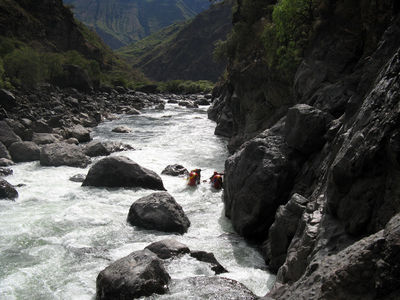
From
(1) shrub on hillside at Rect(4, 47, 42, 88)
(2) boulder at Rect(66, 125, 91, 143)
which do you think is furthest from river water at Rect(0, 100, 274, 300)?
(1) shrub on hillside at Rect(4, 47, 42, 88)

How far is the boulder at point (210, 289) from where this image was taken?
9.02m

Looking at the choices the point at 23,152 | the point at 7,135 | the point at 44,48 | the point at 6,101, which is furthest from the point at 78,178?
the point at 44,48

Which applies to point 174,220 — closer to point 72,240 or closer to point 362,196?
point 72,240

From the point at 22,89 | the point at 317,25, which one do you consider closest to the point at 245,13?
the point at 317,25

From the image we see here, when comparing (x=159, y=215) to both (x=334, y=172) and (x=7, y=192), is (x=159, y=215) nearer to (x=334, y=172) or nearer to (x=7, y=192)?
(x=7, y=192)

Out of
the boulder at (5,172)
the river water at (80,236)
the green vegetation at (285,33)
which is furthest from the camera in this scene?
the green vegetation at (285,33)

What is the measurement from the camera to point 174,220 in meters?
13.9

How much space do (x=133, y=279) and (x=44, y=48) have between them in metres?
106

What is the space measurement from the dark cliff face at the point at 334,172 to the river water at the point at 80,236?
3.85 feet

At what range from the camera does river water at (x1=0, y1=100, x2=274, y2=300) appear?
1012cm

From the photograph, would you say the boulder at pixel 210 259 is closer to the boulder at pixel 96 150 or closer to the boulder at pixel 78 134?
the boulder at pixel 96 150

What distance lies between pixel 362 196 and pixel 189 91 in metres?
123

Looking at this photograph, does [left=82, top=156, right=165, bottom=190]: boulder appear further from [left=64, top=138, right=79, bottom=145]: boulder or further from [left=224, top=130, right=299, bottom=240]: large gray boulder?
[left=64, top=138, right=79, bottom=145]: boulder

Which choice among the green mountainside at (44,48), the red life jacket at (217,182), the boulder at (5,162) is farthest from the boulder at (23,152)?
the green mountainside at (44,48)
